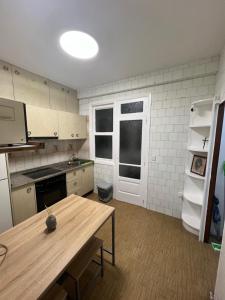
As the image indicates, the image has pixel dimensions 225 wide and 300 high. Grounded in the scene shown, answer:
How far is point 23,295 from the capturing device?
684 millimetres

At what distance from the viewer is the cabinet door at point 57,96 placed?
2854 mm

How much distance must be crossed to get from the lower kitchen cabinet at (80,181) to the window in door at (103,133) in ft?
1.54

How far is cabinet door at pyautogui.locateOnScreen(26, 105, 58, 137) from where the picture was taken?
224cm

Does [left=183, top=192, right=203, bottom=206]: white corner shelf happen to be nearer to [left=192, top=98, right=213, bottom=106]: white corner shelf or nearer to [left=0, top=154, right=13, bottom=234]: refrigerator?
[left=192, top=98, right=213, bottom=106]: white corner shelf

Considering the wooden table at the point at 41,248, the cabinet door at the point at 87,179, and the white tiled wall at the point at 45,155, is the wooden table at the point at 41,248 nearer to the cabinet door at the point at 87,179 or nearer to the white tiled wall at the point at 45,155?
the white tiled wall at the point at 45,155

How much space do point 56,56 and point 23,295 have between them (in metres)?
2.45

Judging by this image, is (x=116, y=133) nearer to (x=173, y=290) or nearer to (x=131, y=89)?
(x=131, y=89)

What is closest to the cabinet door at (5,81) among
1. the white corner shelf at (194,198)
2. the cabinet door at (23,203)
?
the cabinet door at (23,203)

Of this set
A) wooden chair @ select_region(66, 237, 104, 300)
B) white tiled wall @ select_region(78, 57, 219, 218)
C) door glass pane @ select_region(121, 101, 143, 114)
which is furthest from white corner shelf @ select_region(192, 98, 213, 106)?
wooden chair @ select_region(66, 237, 104, 300)

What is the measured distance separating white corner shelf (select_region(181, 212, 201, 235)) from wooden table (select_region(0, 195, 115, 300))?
1545mm

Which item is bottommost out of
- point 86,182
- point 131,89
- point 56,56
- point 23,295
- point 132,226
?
point 132,226

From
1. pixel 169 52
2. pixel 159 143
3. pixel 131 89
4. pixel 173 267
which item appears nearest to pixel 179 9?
pixel 169 52

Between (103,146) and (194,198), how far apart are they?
2.13m


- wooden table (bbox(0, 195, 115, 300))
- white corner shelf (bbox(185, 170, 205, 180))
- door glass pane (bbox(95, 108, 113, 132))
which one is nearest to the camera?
wooden table (bbox(0, 195, 115, 300))
